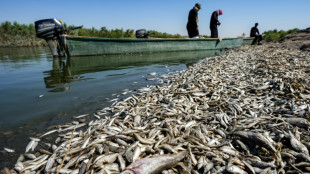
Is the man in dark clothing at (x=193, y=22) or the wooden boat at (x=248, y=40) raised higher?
the man in dark clothing at (x=193, y=22)

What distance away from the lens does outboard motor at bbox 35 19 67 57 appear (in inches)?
464

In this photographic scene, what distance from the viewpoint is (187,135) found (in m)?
2.62

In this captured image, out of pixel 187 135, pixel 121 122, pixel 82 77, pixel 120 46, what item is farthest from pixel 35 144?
pixel 120 46

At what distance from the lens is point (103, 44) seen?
14.2m

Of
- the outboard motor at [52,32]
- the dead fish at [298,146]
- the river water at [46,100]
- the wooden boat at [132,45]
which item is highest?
the outboard motor at [52,32]

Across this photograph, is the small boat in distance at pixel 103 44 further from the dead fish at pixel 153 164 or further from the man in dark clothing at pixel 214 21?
the dead fish at pixel 153 164

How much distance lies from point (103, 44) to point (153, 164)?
13573 millimetres

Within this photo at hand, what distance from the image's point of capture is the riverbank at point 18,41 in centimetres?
3655

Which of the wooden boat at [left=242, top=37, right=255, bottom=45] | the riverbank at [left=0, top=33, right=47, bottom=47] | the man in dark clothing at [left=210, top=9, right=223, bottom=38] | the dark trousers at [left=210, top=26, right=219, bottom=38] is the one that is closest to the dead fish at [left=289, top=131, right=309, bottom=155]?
the man in dark clothing at [left=210, top=9, right=223, bottom=38]


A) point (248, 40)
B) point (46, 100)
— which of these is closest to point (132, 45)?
point (46, 100)

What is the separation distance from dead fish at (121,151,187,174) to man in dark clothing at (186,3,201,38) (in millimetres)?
14391

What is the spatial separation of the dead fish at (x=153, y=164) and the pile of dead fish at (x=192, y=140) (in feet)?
0.03

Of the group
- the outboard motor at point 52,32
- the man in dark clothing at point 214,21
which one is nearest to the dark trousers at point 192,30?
the man in dark clothing at point 214,21

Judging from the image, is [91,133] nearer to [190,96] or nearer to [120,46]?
[190,96]
